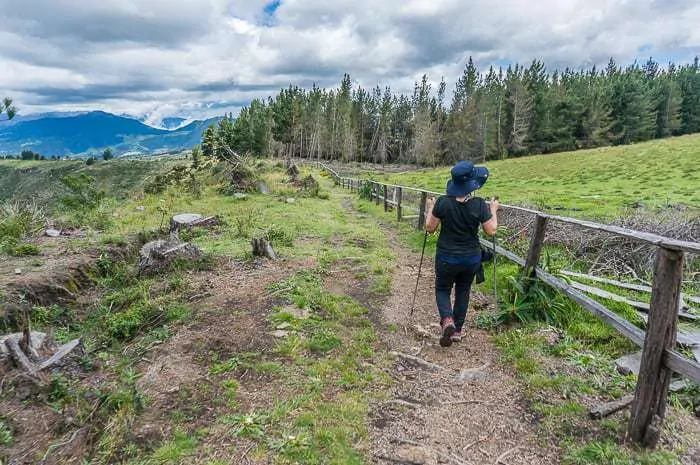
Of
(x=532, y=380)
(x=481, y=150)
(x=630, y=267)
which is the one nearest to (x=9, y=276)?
(x=532, y=380)

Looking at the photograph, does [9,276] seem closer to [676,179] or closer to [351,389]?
[351,389]

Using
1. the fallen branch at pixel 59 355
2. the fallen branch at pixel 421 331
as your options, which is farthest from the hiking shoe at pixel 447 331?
the fallen branch at pixel 59 355

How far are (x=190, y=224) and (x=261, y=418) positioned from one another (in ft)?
30.8

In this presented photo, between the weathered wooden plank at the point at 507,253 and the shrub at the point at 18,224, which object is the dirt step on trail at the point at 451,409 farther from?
the shrub at the point at 18,224

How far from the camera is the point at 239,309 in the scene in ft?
19.2

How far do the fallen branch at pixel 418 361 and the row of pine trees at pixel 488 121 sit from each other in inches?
2123

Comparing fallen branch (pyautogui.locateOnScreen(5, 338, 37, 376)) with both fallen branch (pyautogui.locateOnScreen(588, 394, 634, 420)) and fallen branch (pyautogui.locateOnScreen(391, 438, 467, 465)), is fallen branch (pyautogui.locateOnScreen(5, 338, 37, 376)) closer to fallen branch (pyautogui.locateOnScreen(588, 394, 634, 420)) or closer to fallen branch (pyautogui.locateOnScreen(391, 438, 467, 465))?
fallen branch (pyautogui.locateOnScreen(391, 438, 467, 465))

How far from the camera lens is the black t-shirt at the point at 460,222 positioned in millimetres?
A: 4652

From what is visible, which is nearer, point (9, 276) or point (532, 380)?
point (532, 380)

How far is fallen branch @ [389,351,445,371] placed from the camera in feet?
14.8

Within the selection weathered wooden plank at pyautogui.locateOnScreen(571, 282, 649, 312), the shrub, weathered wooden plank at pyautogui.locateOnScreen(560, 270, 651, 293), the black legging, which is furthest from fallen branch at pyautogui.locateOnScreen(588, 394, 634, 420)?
the shrub

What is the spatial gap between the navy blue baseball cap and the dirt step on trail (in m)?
1.94

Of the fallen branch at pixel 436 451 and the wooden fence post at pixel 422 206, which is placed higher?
the wooden fence post at pixel 422 206

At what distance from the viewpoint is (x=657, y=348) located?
2.91 metres
